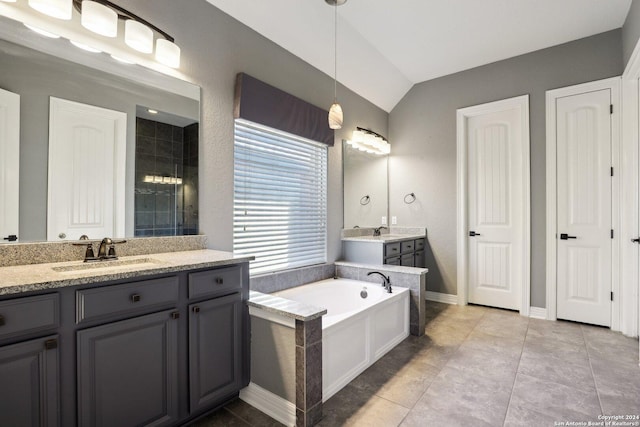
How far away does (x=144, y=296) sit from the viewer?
4.75 ft

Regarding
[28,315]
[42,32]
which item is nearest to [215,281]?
[28,315]

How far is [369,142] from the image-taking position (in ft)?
12.9

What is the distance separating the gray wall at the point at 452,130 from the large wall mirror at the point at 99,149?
2976 mm

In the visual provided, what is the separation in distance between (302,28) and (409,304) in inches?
104

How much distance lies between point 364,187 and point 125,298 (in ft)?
9.99

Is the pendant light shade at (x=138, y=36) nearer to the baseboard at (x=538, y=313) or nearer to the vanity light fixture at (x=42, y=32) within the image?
the vanity light fixture at (x=42, y=32)

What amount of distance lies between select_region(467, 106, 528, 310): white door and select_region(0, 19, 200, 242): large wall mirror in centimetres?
324

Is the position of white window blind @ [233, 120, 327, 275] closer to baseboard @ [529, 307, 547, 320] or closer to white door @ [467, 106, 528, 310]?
white door @ [467, 106, 528, 310]

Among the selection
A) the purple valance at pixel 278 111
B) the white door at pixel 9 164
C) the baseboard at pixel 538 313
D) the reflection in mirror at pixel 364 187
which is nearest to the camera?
the white door at pixel 9 164

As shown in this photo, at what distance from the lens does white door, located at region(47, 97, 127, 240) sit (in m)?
1.61

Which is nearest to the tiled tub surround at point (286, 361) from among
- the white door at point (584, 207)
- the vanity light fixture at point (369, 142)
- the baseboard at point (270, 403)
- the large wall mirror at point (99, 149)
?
the baseboard at point (270, 403)

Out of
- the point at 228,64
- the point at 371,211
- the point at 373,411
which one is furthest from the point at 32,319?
the point at 371,211

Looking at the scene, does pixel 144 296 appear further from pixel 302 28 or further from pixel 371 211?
pixel 371 211

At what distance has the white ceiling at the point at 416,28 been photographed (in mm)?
2615
